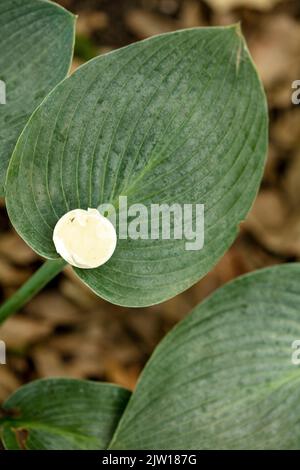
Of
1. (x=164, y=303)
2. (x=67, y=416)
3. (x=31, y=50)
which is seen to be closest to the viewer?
(x=31, y=50)

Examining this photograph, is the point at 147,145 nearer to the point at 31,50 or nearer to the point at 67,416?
the point at 31,50

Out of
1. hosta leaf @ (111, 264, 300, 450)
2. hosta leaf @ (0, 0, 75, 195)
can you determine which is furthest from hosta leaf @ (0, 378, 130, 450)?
hosta leaf @ (0, 0, 75, 195)

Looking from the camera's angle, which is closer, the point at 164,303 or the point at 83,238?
the point at 83,238

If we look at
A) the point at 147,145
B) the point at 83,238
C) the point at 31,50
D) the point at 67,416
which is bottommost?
the point at 67,416

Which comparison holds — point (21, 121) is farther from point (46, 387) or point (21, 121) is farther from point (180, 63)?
point (46, 387)

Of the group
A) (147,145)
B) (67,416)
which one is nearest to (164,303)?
(67,416)

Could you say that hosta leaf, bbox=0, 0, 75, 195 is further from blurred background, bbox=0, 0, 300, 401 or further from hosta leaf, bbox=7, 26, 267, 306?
blurred background, bbox=0, 0, 300, 401

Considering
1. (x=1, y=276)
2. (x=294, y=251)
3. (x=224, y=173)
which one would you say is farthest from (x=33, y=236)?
(x=294, y=251)
